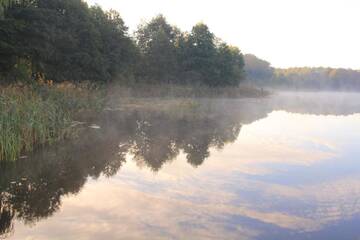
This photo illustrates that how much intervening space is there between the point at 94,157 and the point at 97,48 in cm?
2117

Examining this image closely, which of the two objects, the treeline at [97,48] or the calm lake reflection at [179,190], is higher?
the treeline at [97,48]

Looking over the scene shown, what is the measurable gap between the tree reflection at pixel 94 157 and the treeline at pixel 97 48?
474 cm

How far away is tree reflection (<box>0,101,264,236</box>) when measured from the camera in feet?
18.5

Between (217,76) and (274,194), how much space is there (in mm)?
39147

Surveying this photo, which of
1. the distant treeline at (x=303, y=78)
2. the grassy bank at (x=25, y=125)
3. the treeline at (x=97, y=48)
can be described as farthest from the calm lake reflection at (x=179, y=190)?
the distant treeline at (x=303, y=78)

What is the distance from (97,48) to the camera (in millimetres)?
28672

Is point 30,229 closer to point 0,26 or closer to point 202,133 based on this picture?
point 202,133

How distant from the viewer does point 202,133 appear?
13.8 metres

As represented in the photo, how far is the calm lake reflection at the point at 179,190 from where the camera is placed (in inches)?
194

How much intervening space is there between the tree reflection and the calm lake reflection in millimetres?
24

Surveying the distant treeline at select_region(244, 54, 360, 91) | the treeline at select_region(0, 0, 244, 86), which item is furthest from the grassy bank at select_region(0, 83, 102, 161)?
the distant treeline at select_region(244, 54, 360, 91)

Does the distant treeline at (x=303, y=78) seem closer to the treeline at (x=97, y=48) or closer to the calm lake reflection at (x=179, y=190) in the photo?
the treeline at (x=97, y=48)

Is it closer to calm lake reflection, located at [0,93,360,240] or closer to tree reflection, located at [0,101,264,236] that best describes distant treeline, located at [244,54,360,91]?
tree reflection, located at [0,101,264,236]

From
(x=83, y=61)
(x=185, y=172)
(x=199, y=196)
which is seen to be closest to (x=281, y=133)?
(x=185, y=172)
